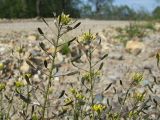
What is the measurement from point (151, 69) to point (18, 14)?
37406 mm

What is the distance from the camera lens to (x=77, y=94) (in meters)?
3.66

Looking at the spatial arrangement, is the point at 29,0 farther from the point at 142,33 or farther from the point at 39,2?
the point at 142,33

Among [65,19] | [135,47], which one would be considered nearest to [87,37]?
[65,19]

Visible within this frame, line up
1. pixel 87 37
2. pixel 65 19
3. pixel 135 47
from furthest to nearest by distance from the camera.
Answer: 1. pixel 135 47
2. pixel 87 37
3. pixel 65 19

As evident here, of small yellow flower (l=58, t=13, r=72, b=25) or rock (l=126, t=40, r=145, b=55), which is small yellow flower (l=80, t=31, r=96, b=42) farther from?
rock (l=126, t=40, r=145, b=55)

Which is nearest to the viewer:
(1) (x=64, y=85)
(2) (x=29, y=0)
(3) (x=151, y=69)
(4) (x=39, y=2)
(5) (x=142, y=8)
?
(1) (x=64, y=85)

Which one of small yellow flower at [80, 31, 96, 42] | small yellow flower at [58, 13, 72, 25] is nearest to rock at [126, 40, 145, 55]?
small yellow flower at [80, 31, 96, 42]

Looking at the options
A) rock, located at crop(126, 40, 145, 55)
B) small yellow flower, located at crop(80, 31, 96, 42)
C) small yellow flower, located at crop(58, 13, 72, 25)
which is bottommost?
rock, located at crop(126, 40, 145, 55)

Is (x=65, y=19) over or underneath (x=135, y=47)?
over

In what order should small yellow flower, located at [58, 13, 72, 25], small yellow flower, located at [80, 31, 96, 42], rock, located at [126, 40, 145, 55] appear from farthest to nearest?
1. rock, located at [126, 40, 145, 55]
2. small yellow flower, located at [80, 31, 96, 42]
3. small yellow flower, located at [58, 13, 72, 25]

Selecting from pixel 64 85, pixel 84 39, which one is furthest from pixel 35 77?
pixel 84 39

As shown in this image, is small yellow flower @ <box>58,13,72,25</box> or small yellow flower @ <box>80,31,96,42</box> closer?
small yellow flower @ <box>58,13,72,25</box>

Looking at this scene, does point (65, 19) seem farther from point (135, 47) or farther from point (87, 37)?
point (135, 47)

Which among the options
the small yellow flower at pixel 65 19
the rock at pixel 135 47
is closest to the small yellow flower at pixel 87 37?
the small yellow flower at pixel 65 19
